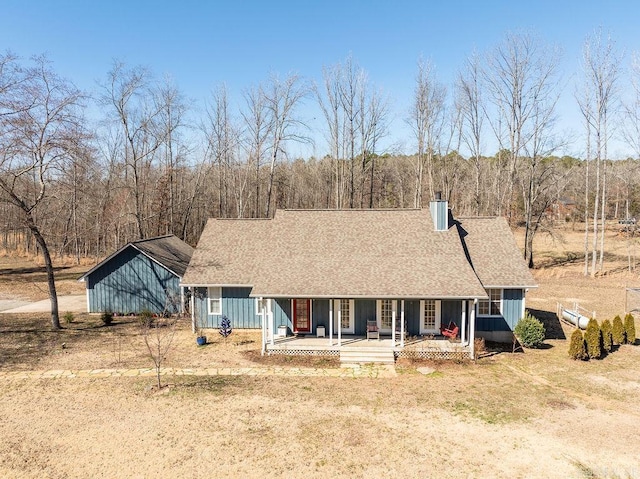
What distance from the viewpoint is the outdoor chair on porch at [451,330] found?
59.4ft

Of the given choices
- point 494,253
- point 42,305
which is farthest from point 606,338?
point 42,305

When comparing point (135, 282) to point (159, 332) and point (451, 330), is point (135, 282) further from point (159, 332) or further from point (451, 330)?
point (451, 330)

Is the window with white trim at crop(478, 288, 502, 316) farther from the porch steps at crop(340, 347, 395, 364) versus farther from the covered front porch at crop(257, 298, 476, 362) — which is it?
the porch steps at crop(340, 347, 395, 364)

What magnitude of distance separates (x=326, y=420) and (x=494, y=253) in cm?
1280

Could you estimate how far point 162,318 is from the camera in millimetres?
23656

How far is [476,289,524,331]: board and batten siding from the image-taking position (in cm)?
1944

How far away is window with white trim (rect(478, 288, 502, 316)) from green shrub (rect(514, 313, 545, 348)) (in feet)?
3.85

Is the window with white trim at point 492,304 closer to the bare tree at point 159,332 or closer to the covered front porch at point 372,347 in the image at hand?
the covered front porch at point 372,347

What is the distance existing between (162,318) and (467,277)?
16.3 meters

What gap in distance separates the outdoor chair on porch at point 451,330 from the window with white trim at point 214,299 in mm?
10975

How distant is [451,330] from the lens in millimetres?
18547

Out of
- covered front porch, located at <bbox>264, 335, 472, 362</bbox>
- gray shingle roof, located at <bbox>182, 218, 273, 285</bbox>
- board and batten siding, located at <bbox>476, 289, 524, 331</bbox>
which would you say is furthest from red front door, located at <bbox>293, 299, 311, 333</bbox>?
board and batten siding, located at <bbox>476, 289, 524, 331</bbox>

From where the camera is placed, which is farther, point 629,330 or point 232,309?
point 232,309

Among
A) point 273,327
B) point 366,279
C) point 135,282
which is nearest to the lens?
point 366,279
